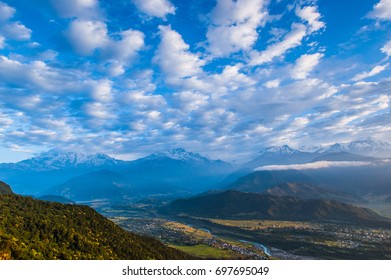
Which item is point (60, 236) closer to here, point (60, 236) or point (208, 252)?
point (60, 236)

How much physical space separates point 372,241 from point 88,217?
188 metres

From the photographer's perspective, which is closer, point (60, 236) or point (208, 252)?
point (60, 236)

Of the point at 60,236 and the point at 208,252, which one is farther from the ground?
the point at 60,236

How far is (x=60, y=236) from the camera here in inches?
2635

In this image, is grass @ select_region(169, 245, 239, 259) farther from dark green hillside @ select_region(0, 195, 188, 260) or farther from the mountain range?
dark green hillside @ select_region(0, 195, 188, 260)

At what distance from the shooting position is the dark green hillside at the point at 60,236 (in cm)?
5466

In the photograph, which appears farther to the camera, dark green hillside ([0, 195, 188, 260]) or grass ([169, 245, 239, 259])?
grass ([169, 245, 239, 259])

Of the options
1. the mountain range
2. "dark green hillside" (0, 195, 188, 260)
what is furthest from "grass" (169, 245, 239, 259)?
"dark green hillside" (0, 195, 188, 260)

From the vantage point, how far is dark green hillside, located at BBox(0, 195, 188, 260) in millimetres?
54656

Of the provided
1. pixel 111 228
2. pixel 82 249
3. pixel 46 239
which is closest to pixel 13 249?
pixel 46 239

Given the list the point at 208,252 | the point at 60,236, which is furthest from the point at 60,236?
the point at 208,252

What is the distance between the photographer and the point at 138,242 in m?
89.1

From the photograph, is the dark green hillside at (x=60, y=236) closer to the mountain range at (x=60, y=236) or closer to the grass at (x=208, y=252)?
the mountain range at (x=60, y=236)
